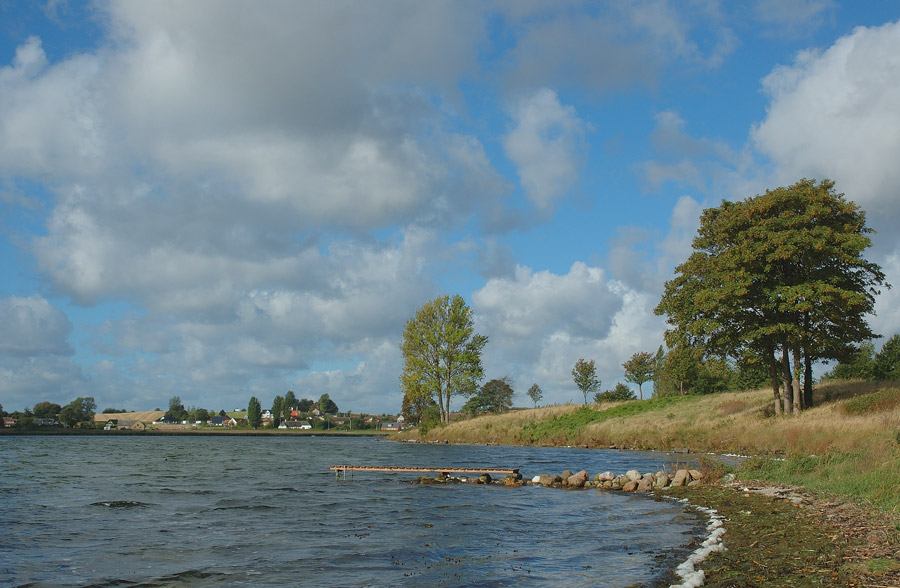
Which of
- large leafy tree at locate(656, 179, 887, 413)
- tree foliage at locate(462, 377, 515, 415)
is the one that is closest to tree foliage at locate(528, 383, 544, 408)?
tree foliage at locate(462, 377, 515, 415)

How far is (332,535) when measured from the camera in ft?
54.6

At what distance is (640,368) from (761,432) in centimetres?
4997

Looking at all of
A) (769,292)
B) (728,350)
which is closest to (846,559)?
(769,292)

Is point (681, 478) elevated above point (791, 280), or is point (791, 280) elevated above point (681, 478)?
point (791, 280)

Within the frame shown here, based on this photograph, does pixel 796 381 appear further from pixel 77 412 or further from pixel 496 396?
pixel 77 412

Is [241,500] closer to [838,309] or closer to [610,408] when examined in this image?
[838,309]

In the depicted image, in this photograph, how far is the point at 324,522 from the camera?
61.7 ft

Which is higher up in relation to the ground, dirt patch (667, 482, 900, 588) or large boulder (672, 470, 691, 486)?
dirt patch (667, 482, 900, 588)

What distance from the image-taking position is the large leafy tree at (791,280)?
35000mm

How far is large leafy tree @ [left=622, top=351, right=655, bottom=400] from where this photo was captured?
276ft

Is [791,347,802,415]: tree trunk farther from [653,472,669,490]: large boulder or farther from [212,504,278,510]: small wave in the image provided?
[212,504,278,510]: small wave

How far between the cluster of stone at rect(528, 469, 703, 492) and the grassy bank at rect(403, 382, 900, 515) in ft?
Answer: 6.63

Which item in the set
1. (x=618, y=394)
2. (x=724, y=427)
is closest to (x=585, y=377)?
(x=618, y=394)

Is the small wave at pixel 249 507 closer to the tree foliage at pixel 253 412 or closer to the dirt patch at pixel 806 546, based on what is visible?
the dirt patch at pixel 806 546
